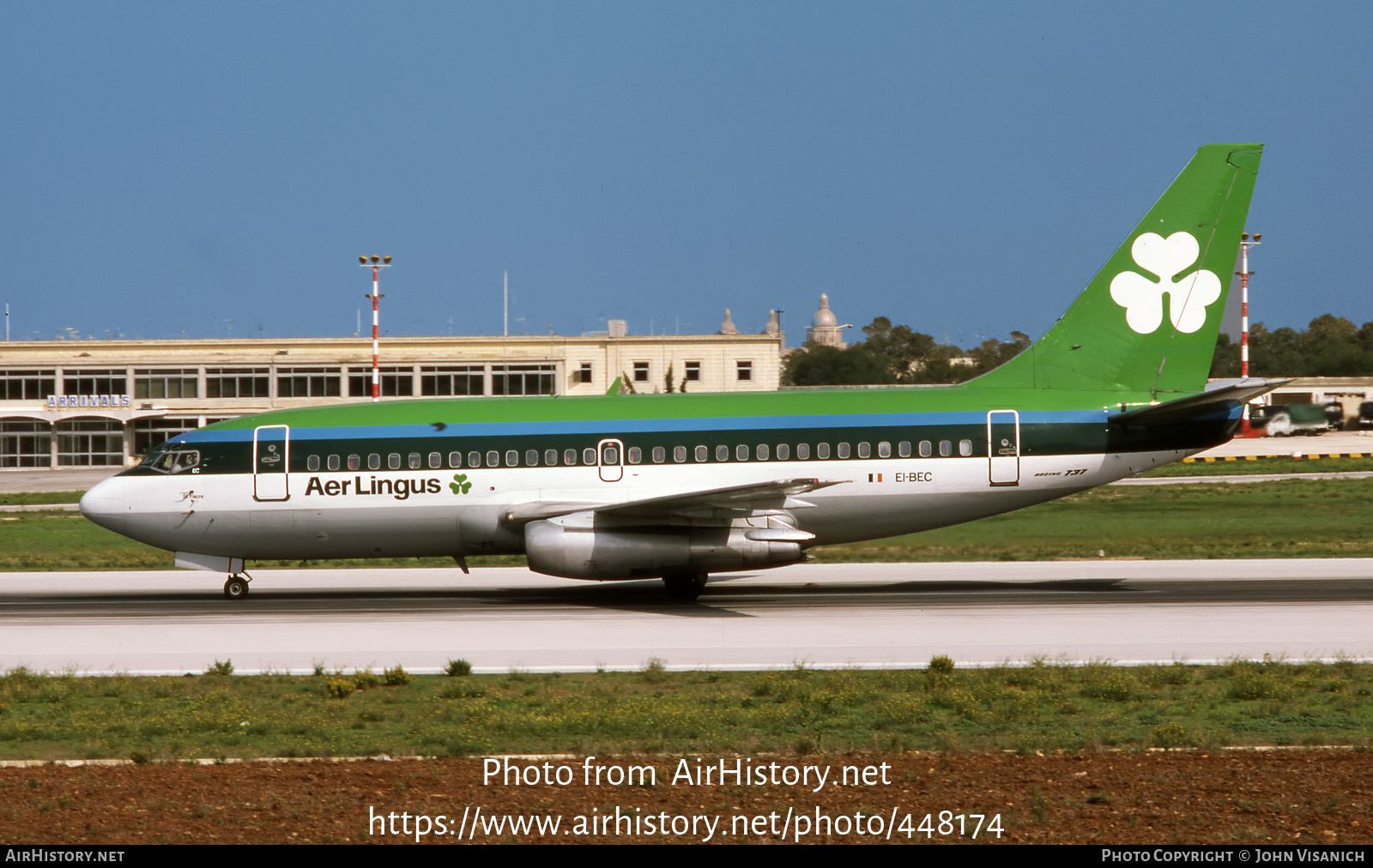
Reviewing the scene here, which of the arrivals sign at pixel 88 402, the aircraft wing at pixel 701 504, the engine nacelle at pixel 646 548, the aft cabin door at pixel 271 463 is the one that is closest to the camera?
the aircraft wing at pixel 701 504

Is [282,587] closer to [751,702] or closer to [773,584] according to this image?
[773,584]

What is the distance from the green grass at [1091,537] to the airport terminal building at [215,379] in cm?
4225

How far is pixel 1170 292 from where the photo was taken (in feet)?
84.2

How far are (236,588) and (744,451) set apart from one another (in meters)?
10.8

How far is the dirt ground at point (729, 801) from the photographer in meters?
9.10

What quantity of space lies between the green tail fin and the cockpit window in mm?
16657

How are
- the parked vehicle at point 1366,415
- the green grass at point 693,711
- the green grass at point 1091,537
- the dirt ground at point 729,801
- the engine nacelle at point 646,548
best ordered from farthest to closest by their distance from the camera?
the parked vehicle at point 1366,415 → the green grass at point 1091,537 → the engine nacelle at point 646,548 → the green grass at point 693,711 → the dirt ground at point 729,801

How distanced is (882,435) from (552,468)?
21.7ft

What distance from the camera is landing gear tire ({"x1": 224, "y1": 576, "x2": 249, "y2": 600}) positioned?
25.5 meters

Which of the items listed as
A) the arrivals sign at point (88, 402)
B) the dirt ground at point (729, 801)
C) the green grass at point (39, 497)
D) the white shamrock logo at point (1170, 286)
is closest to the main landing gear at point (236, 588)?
the dirt ground at point (729, 801)

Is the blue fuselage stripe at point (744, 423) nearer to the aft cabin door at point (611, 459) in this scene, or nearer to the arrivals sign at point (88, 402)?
the aft cabin door at point (611, 459)

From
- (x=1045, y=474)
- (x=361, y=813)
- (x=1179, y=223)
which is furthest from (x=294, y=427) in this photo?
(x=1179, y=223)

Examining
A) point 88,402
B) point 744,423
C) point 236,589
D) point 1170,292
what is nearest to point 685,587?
point 744,423

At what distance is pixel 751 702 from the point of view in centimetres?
1407
